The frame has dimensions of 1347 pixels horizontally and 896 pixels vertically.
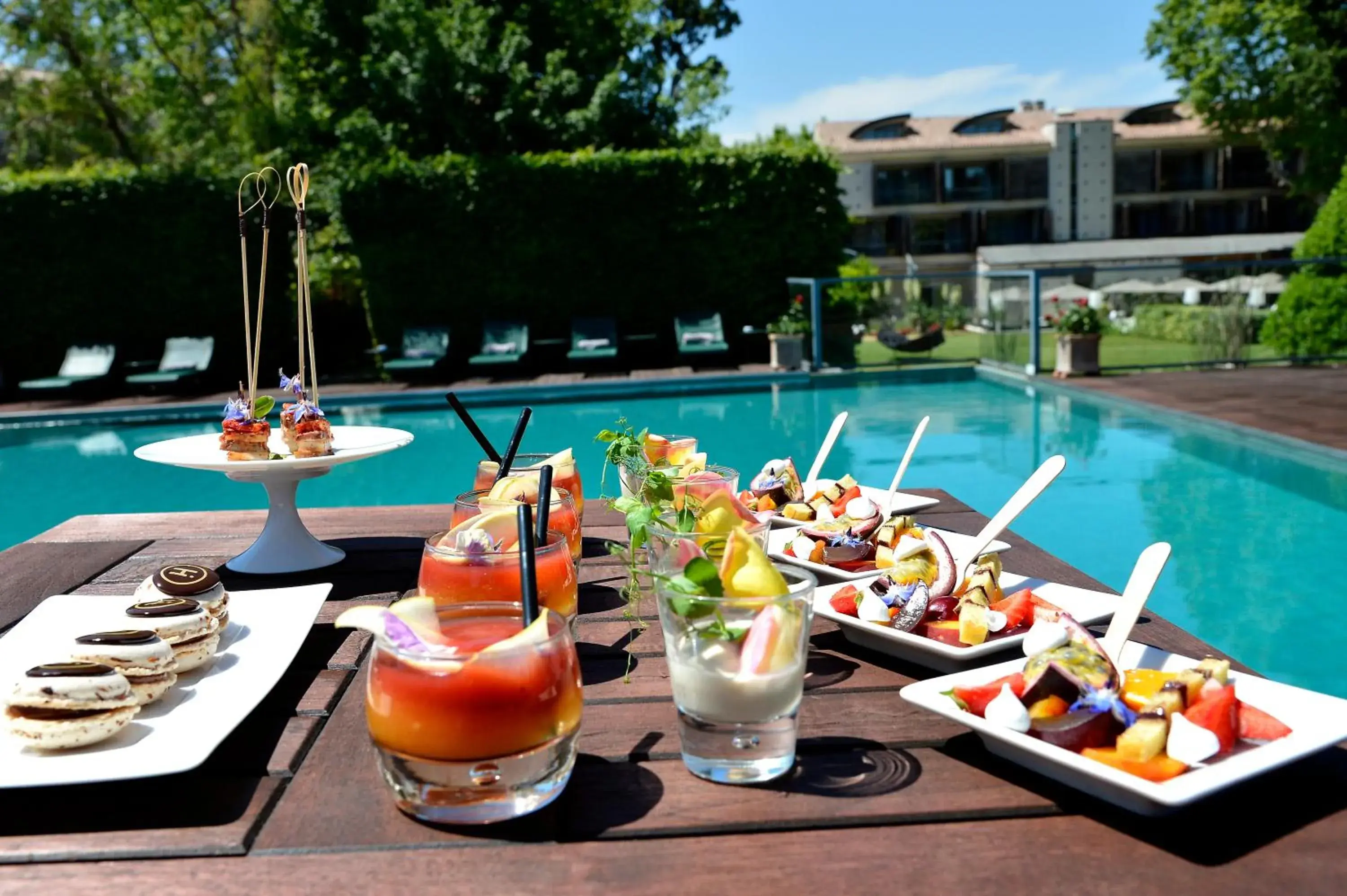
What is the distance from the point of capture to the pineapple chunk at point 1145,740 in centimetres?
101

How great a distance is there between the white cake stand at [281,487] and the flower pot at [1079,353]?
11219mm

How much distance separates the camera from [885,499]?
212 centimetres

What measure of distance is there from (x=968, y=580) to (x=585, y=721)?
0.57 meters

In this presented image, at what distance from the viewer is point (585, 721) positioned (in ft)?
4.12

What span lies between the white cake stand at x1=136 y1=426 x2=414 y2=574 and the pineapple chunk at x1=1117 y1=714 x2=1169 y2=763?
140 cm

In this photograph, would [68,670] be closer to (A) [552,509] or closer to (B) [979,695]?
(A) [552,509]

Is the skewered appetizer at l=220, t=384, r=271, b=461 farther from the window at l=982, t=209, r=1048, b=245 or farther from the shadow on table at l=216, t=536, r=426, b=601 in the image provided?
the window at l=982, t=209, r=1048, b=245

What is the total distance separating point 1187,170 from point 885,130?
11.6 meters

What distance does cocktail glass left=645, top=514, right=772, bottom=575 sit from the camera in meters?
1.20

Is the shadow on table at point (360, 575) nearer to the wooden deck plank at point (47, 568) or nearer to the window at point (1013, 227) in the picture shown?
the wooden deck plank at point (47, 568)

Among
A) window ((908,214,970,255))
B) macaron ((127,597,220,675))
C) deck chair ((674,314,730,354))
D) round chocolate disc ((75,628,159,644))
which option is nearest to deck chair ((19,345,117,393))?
deck chair ((674,314,730,354))

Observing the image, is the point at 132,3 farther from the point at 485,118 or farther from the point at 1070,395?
the point at 1070,395

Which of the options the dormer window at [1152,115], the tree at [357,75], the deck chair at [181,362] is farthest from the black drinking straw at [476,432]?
the dormer window at [1152,115]

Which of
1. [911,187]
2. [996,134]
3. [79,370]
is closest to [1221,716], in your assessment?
[79,370]
